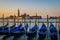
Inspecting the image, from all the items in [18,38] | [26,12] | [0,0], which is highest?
[0,0]

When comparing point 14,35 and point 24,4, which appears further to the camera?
point 24,4

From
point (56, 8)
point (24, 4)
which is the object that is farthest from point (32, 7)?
point (56, 8)

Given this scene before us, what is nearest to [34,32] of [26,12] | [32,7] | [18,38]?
[18,38]

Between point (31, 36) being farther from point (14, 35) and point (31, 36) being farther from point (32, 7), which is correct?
point (32, 7)

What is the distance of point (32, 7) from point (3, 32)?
79.3 inches

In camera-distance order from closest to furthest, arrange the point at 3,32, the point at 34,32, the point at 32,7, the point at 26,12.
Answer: the point at 34,32
the point at 3,32
the point at 26,12
the point at 32,7

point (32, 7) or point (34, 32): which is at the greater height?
point (32, 7)

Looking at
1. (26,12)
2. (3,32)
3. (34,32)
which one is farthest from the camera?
(26,12)

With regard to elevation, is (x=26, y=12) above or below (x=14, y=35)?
above

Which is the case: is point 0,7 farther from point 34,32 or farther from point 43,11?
point 34,32

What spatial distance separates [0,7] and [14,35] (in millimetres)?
1986

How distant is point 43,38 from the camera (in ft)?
16.3

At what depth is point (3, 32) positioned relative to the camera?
17.5ft

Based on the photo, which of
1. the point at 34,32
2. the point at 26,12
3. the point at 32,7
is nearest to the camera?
the point at 34,32
